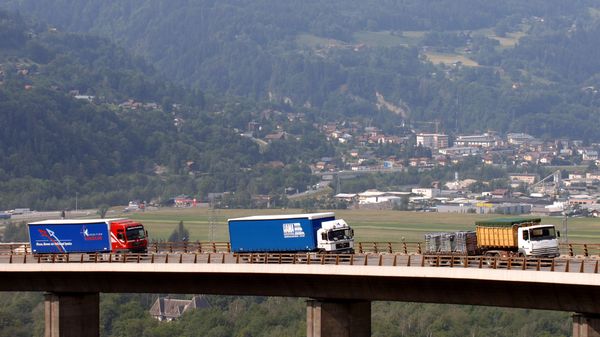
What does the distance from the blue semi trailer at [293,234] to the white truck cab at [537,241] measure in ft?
36.7

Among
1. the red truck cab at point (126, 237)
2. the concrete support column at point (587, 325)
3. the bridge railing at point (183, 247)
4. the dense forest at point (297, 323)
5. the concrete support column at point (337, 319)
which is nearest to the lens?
the concrete support column at point (587, 325)

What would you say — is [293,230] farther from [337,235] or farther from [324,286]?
[324,286]

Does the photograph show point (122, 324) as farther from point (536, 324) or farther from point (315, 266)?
point (315, 266)

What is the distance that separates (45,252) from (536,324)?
10613 centimetres

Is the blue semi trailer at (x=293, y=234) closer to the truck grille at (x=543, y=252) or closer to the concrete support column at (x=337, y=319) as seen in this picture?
the concrete support column at (x=337, y=319)

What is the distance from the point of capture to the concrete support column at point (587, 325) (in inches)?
2628

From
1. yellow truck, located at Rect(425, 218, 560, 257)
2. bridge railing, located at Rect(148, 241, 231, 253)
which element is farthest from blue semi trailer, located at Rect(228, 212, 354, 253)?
yellow truck, located at Rect(425, 218, 560, 257)

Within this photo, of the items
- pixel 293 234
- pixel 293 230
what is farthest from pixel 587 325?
pixel 293 234

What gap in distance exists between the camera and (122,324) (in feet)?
614

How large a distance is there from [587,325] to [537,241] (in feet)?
29.9

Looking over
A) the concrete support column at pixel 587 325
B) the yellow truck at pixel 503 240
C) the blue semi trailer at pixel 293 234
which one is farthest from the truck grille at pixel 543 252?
the blue semi trailer at pixel 293 234

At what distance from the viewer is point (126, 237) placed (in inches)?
3615

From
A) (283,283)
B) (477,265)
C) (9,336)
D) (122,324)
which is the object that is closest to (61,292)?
(283,283)

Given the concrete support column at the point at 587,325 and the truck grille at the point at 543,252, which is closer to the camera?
the concrete support column at the point at 587,325
